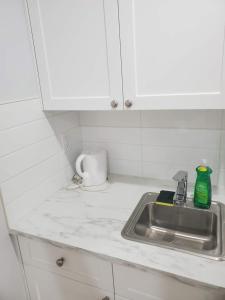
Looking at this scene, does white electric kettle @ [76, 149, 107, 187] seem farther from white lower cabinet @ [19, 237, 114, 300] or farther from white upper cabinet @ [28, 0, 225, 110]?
white lower cabinet @ [19, 237, 114, 300]

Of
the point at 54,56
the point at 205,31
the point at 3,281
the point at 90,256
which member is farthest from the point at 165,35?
the point at 3,281

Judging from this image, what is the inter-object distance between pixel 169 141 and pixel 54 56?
773 mm

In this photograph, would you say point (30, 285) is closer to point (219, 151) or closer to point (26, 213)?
point (26, 213)

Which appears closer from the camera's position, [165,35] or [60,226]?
[165,35]

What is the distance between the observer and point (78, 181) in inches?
60.3

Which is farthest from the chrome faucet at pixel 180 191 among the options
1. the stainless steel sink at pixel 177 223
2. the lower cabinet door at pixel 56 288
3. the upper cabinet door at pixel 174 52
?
the lower cabinet door at pixel 56 288

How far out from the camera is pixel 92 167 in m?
1.46

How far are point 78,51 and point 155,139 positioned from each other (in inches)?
26.0

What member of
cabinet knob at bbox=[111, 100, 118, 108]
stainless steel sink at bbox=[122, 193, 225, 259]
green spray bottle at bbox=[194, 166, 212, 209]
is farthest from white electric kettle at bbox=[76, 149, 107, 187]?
green spray bottle at bbox=[194, 166, 212, 209]

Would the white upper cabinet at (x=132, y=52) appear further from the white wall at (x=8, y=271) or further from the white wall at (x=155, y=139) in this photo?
the white wall at (x=8, y=271)

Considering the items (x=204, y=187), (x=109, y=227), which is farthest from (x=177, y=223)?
(x=109, y=227)

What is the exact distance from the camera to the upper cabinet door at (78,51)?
1.01m

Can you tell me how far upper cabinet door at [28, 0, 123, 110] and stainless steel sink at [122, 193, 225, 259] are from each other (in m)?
0.56

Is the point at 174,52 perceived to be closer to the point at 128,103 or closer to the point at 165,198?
the point at 128,103
